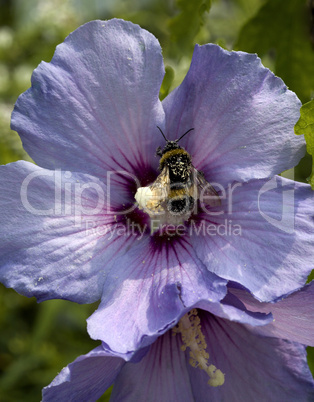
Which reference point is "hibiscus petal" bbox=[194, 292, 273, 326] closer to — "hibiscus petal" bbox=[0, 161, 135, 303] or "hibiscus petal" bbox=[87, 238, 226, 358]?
"hibiscus petal" bbox=[87, 238, 226, 358]

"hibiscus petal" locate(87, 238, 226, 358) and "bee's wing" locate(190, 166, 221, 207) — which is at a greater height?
"bee's wing" locate(190, 166, 221, 207)

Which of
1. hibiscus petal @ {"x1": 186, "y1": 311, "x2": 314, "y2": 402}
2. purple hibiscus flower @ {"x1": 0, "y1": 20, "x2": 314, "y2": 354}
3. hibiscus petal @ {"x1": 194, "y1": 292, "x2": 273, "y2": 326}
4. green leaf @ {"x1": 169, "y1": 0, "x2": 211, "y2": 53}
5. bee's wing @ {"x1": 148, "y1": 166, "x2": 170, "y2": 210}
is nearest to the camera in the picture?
hibiscus petal @ {"x1": 194, "y1": 292, "x2": 273, "y2": 326}

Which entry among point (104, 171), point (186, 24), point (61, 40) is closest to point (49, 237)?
point (104, 171)

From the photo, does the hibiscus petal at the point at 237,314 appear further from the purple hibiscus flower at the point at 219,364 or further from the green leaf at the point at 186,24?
the green leaf at the point at 186,24

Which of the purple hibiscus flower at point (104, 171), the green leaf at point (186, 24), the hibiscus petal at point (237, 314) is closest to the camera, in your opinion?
the hibiscus petal at point (237, 314)

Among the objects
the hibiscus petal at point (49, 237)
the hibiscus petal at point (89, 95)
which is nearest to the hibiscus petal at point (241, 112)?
the hibiscus petal at point (89, 95)

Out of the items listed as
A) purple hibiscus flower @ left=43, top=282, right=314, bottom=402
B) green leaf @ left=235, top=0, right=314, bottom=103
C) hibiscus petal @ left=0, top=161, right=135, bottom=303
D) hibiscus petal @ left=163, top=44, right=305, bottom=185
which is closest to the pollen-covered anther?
purple hibiscus flower @ left=43, top=282, right=314, bottom=402
